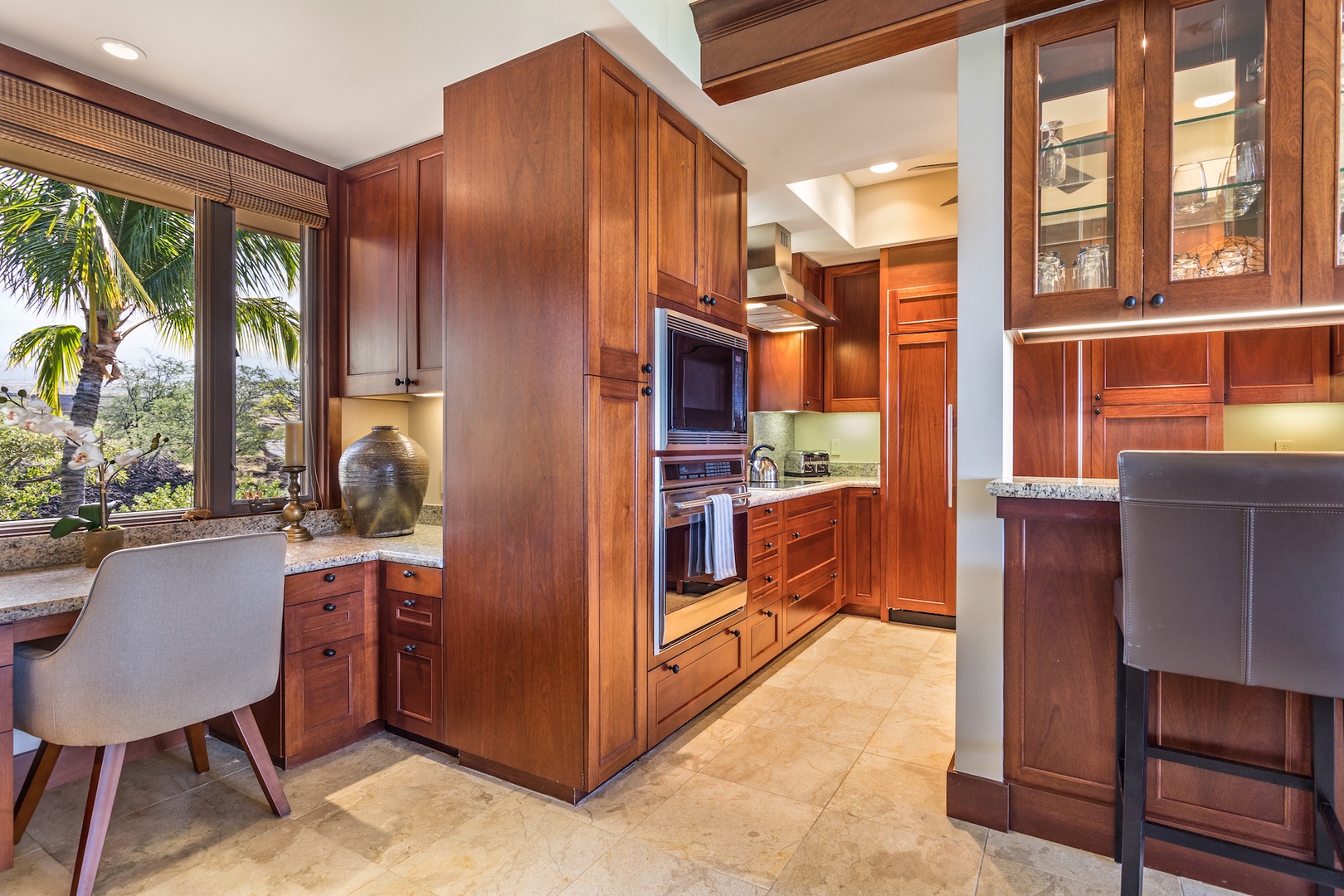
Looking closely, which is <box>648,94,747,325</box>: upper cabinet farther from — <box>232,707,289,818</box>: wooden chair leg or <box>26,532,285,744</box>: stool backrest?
<box>232,707,289,818</box>: wooden chair leg

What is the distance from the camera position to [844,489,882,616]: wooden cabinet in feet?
14.4

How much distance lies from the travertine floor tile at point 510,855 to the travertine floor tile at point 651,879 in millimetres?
47

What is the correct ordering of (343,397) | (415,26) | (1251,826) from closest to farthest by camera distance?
(1251,826)
(415,26)
(343,397)

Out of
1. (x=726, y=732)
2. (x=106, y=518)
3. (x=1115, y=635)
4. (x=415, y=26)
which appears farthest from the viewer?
(x=726, y=732)

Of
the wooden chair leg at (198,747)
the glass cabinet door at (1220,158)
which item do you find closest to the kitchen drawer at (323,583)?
the wooden chair leg at (198,747)

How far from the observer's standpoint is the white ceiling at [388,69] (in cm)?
195

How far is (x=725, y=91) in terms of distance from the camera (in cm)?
235

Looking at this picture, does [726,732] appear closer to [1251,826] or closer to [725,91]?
[1251,826]

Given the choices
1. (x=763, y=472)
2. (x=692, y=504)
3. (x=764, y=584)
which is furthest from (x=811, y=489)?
(x=692, y=504)

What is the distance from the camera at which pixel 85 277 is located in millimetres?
2379

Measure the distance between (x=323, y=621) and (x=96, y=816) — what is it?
2.61 feet

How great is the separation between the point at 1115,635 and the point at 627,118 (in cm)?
220

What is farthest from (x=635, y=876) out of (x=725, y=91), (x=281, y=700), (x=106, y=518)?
(x=725, y=91)

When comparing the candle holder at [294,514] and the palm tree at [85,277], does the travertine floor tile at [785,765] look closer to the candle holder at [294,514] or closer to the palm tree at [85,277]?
the candle holder at [294,514]
